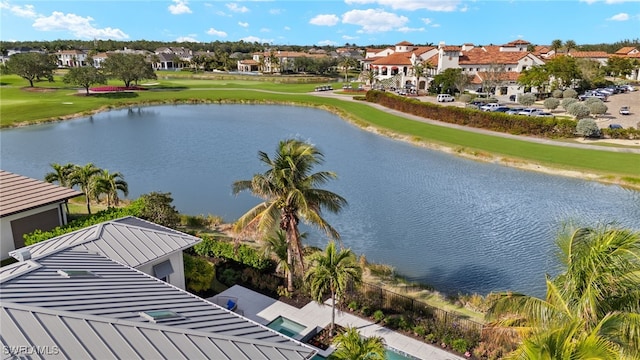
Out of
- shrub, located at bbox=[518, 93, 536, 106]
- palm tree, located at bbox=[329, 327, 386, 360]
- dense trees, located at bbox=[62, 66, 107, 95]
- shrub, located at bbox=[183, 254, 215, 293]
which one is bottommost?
shrub, located at bbox=[183, 254, 215, 293]

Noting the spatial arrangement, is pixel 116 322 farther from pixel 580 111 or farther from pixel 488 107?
pixel 488 107

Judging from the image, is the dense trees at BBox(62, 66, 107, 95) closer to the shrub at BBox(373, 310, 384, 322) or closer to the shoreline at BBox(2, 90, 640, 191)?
the shoreline at BBox(2, 90, 640, 191)

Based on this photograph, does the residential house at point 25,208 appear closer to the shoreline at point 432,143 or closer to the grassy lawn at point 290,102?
the shoreline at point 432,143

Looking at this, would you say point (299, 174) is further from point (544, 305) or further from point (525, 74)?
point (525, 74)

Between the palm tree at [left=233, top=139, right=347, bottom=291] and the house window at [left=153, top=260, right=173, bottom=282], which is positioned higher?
the palm tree at [left=233, top=139, right=347, bottom=291]

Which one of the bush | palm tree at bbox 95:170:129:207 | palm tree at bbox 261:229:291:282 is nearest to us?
palm tree at bbox 261:229:291:282

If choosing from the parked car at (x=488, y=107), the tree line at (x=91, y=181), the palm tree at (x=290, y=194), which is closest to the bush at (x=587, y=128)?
the parked car at (x=488, y=107)

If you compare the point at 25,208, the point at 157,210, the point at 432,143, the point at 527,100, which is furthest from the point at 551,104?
the point at 25,208

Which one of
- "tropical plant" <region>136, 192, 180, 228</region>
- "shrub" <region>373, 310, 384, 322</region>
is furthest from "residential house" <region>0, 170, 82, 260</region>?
"shrub" <region>373, 310, 384, 322</region>
